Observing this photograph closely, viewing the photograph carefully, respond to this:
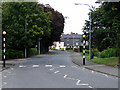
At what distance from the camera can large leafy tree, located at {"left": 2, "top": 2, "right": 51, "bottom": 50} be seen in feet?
118

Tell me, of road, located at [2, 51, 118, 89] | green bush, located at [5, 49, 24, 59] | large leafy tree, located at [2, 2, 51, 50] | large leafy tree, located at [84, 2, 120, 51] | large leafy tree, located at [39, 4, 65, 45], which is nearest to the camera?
road, located at [2, 51, 118, 89]

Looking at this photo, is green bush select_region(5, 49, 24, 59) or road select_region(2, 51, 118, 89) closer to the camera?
road select_region(2, 51, 118, 89)

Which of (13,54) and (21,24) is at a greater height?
(21,24)

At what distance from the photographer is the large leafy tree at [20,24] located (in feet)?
118

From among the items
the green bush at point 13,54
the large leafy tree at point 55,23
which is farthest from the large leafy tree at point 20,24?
the large leafy tree at point 55,23

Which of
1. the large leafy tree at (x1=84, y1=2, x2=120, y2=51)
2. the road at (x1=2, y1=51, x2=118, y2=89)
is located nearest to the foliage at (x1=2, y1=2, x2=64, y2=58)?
the large leafy tree at (x1=84, y1=2, x2=120, y2=51)

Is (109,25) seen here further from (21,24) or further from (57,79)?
(21,24)

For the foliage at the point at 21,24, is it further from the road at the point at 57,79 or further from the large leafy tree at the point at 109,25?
the road at the point at 57,79

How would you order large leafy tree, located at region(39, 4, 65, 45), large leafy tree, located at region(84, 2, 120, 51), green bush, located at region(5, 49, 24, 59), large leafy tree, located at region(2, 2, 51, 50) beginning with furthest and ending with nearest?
large leafy tree, located at region(39, 4, 65, 45) < large leafy tree, located at region(2, 2, 51, 50) < green bush, located at region(5, 49, 24, 59) < large leafy tree, located at region(84, 2, 120, 51)

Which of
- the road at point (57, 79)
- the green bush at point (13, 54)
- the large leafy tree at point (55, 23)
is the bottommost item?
the road at point (57, 79)

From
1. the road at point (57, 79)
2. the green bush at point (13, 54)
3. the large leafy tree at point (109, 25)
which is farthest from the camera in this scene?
the green bush at point (13, 54)

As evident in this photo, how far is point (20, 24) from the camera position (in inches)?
1481

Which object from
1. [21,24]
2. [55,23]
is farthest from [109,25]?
[55,23]

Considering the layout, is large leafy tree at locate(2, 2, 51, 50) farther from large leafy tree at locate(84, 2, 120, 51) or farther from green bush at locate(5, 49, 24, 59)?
large leafy tree at locate(84, 2, 120, 51)
